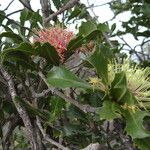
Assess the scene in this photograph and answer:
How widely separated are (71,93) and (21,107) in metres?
0.18

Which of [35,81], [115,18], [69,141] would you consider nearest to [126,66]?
[35,81]

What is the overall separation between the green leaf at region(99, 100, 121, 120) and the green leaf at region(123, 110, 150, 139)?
30 millimetres

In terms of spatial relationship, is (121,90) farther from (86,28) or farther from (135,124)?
(86,28)

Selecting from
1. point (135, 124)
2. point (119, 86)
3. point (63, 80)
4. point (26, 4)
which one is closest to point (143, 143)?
point (135, 124)

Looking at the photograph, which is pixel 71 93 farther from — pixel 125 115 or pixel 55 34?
pixel 125 115

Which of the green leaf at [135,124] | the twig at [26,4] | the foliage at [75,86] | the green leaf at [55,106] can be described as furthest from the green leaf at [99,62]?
the twig at [26,4]

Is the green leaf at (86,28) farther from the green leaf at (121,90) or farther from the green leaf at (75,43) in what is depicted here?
the green leaf at (121,90)

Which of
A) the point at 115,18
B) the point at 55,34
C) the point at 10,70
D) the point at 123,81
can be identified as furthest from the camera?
the point at 115,18

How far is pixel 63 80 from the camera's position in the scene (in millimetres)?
1196

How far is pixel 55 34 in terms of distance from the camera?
1396 mm

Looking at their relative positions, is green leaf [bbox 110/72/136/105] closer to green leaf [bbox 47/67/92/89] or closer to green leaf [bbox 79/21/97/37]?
green leaf [bbox 47/67/92/89]

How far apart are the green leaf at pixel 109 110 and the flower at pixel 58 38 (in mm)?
272

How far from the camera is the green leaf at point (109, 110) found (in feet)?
3.57

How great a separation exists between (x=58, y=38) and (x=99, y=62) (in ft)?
0.85
